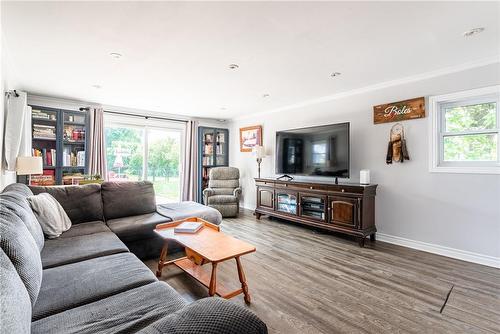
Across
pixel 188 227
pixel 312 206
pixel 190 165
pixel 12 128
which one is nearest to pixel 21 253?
pixel 188 227

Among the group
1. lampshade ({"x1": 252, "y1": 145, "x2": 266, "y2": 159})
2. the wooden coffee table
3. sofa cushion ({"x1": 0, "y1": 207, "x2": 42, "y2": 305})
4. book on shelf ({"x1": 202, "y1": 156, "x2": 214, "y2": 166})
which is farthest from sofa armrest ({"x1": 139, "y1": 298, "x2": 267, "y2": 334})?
book on shelf ({"x1": 202, "y1": 156, "x2": 214, "y2": 166})

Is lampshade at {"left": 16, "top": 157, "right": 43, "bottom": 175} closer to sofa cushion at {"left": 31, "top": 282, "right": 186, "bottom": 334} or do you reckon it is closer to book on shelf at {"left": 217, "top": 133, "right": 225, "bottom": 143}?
sofa cushion at {"left": 31, "top": 282, "right": 186, "bottom": 334}

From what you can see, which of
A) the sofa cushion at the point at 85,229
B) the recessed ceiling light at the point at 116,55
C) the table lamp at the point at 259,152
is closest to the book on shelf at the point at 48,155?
the sofa cushion at the point at 85,229

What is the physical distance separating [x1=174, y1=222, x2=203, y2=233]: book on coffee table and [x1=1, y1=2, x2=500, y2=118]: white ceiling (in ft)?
5.99

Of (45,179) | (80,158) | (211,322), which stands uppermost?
(80,158)

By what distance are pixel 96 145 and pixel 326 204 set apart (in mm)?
4272

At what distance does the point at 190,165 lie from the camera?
583 cm

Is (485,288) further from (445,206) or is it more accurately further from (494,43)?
(494,43)

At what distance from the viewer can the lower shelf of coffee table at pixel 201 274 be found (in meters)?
2.03

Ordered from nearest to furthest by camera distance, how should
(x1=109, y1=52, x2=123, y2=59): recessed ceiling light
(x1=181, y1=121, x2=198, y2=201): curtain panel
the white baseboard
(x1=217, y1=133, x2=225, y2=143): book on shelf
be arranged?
(x1=109, y1=52, x2=123, y2=59): recessed ceiling light → the white baseboard → (x1=181, y1=121, x2=198, y2=201): curtain panel → (x1=217, y1=133, x2=225, y2=143): book on shelf

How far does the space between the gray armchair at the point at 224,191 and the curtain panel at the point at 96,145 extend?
205 centimetres

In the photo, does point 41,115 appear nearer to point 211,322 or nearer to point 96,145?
point 96,145

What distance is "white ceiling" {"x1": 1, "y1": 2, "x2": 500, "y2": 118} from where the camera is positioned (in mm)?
1861

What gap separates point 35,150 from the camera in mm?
4047
